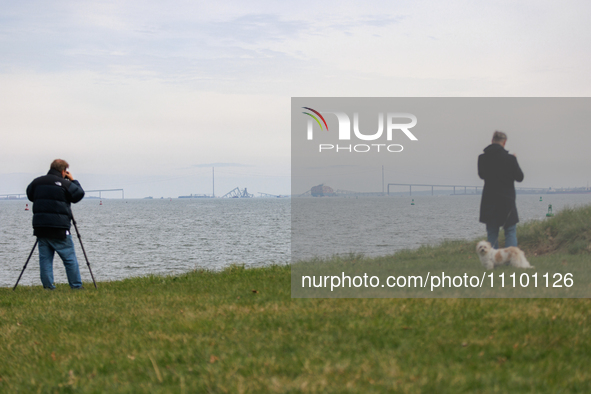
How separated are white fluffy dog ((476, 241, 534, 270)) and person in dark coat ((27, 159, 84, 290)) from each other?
7799 millimetres

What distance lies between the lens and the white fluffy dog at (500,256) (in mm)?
8883

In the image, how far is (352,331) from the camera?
561 centimetres

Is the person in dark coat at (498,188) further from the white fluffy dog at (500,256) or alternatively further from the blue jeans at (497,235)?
the white fluffy dog at (500,256)

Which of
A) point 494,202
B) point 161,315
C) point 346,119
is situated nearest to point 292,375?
point 161,315

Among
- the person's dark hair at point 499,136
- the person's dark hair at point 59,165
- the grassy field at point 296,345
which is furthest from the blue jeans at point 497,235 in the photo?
the person's dark hair at point 59,165

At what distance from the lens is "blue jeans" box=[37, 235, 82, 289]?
1055 centimetres

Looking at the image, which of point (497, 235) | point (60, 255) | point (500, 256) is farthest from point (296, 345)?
point (60, 255)

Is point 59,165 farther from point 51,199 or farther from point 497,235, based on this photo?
point 497,235

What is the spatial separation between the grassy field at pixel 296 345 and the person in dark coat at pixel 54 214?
239cm

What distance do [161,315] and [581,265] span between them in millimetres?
7671

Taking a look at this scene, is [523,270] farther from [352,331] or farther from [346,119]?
[352,331]

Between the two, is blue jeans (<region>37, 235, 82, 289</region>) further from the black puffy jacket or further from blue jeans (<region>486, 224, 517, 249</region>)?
blue jeans (<region>486, 224, 517, 249</region>)

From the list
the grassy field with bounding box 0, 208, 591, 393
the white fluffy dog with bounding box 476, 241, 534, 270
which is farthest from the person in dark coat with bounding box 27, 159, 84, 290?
the white fluffy dog with bounding box 476, 241, 534, 270

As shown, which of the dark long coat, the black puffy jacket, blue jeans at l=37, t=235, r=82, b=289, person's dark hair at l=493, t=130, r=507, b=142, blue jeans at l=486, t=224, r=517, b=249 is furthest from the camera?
blue jeans at l=37, t=235, r=82, b=289
